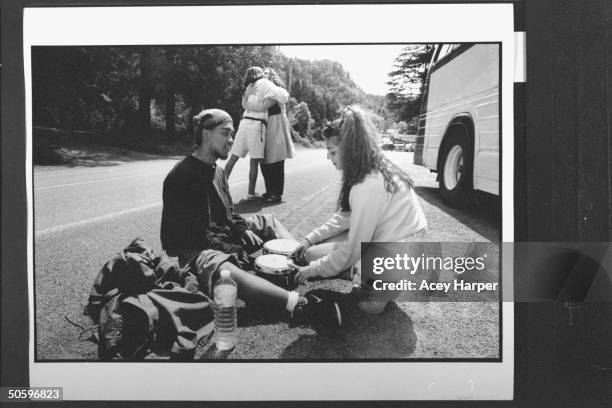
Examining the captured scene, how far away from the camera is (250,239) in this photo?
8.27 feet

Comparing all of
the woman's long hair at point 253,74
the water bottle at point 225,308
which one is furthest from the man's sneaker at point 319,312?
the woman's long hair at point 253,74

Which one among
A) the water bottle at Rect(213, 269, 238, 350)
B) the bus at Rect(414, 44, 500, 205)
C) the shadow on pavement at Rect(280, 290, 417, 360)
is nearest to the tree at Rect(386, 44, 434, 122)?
the bus at Rect(414, 44, 500, 205)

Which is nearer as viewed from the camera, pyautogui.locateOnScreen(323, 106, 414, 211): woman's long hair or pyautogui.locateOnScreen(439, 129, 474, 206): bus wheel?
pyautogui.locateOnScreen(323, 106, 414, 211): woman's long hair

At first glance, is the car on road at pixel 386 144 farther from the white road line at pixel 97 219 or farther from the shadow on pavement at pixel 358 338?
the shadow on pavement at pixel 358 338

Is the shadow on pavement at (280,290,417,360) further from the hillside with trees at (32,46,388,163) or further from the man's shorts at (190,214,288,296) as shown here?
the hillside with trees at (32,46,388,163)

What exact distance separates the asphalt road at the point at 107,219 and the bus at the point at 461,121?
0.11m

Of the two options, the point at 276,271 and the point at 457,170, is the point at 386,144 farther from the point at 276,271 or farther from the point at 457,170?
the point at 276,271

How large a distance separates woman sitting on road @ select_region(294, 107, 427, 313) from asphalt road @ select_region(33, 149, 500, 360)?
78mm

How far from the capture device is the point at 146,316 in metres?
2.34

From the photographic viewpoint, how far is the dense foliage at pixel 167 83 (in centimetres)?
244

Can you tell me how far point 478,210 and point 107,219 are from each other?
6.98 ft

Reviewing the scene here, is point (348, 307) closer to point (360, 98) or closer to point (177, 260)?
point (177, 260)

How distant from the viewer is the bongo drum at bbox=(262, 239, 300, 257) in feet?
8.26

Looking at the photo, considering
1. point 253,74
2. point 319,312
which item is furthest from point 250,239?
point 253,74
